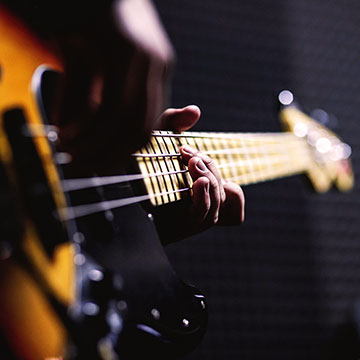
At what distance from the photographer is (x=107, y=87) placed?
38 centimetres

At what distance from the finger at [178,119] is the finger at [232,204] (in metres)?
0.11

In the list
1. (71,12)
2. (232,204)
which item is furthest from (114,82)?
(232,204)

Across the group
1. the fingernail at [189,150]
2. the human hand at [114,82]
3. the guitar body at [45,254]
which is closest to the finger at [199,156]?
the fingernail at [189,150]

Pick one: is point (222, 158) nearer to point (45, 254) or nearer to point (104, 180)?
point (104, 180)

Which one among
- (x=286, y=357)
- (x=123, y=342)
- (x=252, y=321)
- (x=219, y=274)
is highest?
(x=123, y=342)

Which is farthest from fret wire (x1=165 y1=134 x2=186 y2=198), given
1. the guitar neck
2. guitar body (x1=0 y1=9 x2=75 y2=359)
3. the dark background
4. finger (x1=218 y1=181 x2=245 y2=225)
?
the dark background

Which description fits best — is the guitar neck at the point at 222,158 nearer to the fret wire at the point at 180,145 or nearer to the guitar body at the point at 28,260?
the fret wire at the point at 180,145

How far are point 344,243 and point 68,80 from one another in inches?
79.6

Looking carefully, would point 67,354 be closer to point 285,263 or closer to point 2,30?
point 2,30

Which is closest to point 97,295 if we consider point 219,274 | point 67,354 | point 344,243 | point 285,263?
point 67,354

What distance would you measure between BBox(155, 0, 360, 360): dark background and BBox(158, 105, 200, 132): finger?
3.68 feet

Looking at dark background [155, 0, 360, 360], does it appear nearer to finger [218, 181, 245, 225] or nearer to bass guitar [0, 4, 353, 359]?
finger [218, 181, 245, 225]

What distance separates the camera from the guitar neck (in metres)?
0.63

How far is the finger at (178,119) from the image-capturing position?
0.71m
